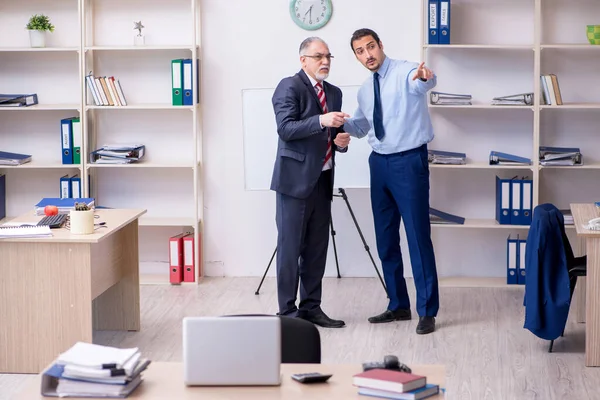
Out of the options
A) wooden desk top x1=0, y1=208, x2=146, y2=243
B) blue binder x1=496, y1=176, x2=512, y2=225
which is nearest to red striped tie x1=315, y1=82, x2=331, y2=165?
wooden desk top x1=0, y1=208, x2=146, y2=243

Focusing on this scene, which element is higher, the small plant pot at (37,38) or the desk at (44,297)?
the small plant pot at (37,38)

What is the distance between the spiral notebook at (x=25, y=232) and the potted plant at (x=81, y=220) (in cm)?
13

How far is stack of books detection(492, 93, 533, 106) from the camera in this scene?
6.48m

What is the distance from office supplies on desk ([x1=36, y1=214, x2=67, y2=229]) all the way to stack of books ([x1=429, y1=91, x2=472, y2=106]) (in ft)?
8.90

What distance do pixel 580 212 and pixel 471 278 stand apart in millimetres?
1558

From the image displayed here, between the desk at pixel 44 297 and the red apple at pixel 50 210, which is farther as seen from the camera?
the red apple at pixel 50 210

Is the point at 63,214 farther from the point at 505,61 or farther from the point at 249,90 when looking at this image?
the point at 505,61

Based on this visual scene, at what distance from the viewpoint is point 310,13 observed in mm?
6812

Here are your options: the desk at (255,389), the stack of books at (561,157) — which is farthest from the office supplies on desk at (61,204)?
the stack of books at (561,157)

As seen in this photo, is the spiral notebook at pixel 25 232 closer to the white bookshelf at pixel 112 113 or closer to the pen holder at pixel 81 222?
the pen holder at pixel 81 222

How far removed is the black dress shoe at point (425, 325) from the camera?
18.3 ft

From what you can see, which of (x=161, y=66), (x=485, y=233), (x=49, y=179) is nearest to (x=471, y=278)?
(x=485, y=233)

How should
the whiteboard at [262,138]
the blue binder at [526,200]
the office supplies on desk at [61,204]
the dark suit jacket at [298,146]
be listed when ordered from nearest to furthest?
the office supplies on desk at [61,204], the dark suit jacket at [298,146], the blue binder at [526,200], the whiteboard at [262,138]

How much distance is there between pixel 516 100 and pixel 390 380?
435 centimetres
